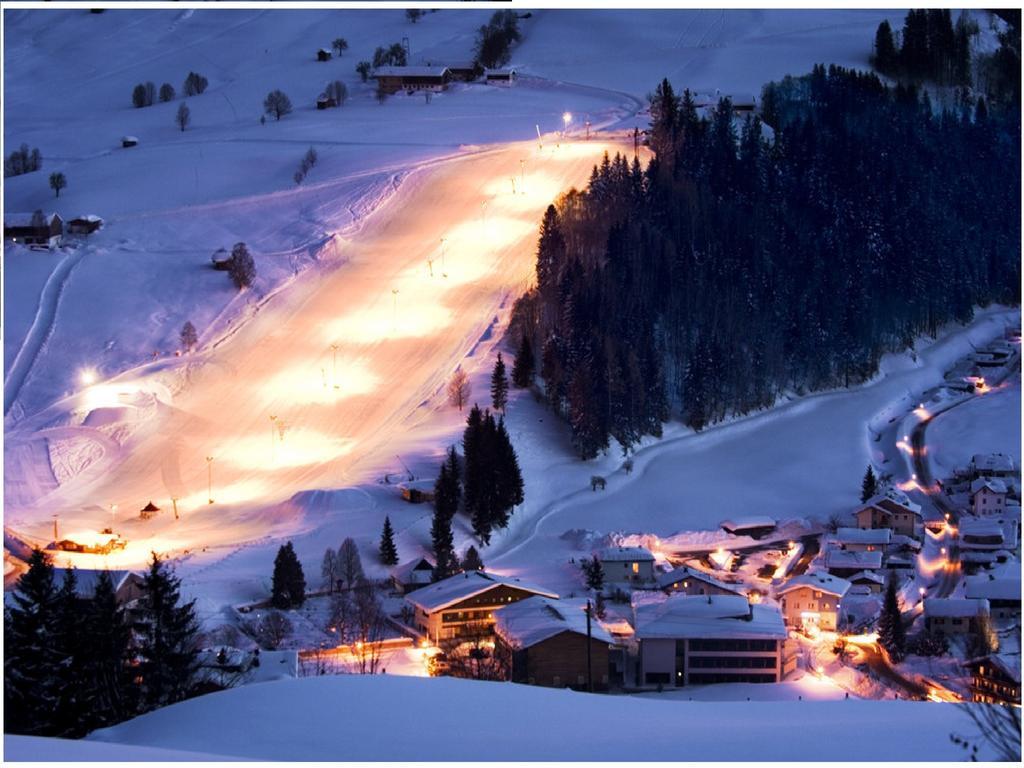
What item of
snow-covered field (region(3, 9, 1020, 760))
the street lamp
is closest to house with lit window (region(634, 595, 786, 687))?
snow-covered field (region(3, 9, 1020, 760))

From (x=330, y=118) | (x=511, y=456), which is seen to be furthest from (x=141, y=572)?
(x=330, y=118)

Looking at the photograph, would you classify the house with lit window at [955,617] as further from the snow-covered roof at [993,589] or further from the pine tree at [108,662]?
the pine tree at [108,662]

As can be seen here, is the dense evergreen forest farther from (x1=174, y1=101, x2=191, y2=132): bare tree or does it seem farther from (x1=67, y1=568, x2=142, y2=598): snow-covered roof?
(x1=174, y1=101, x2=191, y2=132): bare tree

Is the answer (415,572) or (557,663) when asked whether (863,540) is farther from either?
(557,663)

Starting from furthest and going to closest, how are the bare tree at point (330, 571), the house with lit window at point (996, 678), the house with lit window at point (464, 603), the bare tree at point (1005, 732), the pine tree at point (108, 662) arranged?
the bare tree at point (330, 571) < the house with lit window at point (464, 603) < the house with lit window at point (996, 678) < the pine tree at point (108, 662) < the bare tree at point (1005, 732)

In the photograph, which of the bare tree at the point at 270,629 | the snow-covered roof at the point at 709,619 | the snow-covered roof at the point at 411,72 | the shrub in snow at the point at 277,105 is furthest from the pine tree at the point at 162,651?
the snow-covered roof at the point at 411,72

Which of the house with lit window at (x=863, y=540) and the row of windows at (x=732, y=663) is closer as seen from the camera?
the row of windows at (x=732, y=663)
